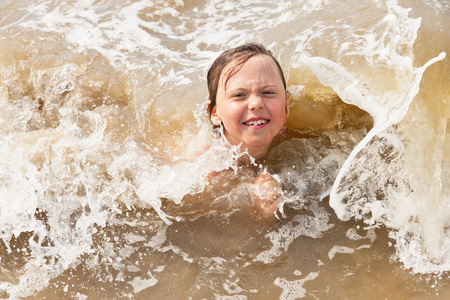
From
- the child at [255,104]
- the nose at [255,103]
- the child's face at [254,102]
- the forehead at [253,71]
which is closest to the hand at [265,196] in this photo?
the child at [255,104]

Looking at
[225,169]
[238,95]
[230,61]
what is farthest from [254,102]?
[225,169]

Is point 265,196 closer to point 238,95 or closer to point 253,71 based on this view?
point 238,95

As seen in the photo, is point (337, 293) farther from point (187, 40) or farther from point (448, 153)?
point (187, 40)

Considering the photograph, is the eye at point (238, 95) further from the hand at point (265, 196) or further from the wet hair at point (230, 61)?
the hand at point (265, 196)

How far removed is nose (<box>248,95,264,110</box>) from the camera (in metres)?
3.38

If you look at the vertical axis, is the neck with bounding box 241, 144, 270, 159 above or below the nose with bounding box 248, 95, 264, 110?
below

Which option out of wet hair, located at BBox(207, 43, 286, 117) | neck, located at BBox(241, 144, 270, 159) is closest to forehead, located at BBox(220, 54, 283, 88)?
wet hair, located at BBox(207, 43, 286, 117)

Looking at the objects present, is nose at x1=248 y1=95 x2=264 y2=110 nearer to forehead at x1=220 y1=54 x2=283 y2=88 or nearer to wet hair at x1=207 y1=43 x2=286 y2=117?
forehead at x1=220 y1=54 x2=283 y2=88

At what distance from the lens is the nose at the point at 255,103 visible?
3381mm

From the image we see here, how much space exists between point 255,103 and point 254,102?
1 centimetres

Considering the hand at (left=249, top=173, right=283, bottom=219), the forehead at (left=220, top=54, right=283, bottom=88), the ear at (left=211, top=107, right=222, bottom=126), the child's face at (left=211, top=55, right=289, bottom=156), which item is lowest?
the hand at (left=249, top=173, right=283, bottom=219)

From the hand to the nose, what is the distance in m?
0.50

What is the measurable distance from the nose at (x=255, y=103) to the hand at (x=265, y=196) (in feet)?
1.66

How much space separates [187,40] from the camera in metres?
4.89
